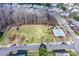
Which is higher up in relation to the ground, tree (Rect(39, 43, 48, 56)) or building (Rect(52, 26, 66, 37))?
building (Rect(52, 26, 66, 37))

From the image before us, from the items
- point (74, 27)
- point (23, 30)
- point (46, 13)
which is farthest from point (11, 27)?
point (74, 27)

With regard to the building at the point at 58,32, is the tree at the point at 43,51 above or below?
below

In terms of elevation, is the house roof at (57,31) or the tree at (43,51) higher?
the house roof at (57,31)

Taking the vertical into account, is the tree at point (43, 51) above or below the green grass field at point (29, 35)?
below

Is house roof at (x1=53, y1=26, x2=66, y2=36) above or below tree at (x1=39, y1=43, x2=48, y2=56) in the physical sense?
above

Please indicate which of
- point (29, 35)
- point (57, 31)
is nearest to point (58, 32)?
point (57, 31)

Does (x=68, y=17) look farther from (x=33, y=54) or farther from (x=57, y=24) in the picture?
(x=33, y=54)

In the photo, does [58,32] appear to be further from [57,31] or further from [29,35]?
[29,35]

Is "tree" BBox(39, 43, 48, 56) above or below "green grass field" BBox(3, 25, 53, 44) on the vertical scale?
below
